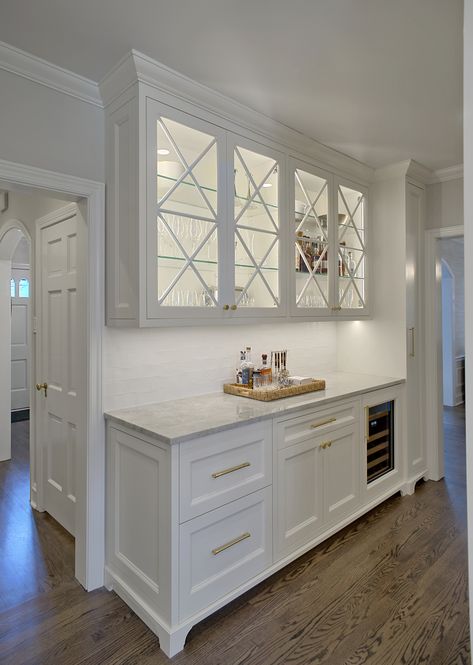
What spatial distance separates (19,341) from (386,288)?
5103 mm

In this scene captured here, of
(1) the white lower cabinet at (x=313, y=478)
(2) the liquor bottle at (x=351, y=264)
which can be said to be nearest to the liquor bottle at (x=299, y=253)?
(2) the liquor bottle at (x=351, y=264)

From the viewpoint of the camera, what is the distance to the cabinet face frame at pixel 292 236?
105 inches

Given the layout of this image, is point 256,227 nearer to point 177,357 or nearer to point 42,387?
point 177,357

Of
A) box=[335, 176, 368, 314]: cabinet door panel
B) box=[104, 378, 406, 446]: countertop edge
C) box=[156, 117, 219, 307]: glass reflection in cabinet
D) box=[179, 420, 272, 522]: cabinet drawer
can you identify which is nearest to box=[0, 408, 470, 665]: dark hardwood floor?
box=[179, 420, 272, 522]: cabinet drawer

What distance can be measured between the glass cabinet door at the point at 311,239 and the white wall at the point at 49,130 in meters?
1.25

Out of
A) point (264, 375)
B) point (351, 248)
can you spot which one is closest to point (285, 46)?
point (351, 248)

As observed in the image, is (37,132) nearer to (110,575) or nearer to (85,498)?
(85,498)

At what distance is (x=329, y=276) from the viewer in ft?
9.84

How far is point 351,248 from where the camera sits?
3203 millimetres

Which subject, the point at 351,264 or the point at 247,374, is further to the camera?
the point at 351,264

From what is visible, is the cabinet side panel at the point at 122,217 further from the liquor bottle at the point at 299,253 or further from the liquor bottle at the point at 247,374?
the liquor bottle at the point at 299,253

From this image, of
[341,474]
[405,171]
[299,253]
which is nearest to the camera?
[341,474]

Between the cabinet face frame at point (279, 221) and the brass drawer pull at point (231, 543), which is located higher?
the cabinet face frame at point (279, 221)

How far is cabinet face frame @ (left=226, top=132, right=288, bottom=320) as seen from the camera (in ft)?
7.54
